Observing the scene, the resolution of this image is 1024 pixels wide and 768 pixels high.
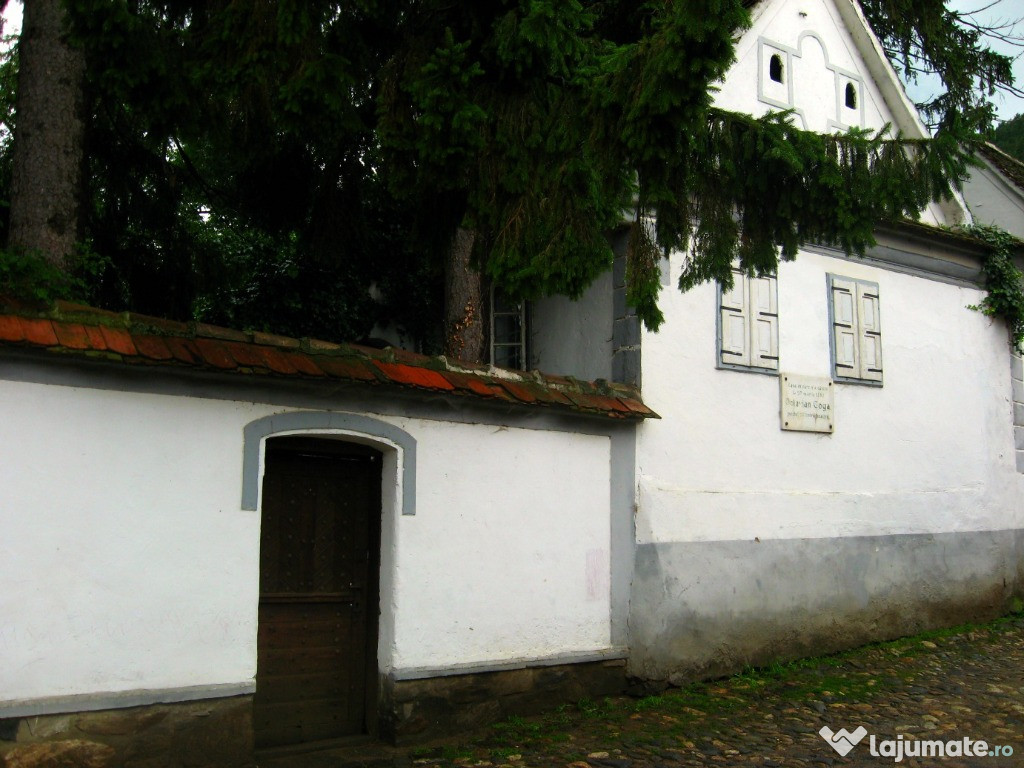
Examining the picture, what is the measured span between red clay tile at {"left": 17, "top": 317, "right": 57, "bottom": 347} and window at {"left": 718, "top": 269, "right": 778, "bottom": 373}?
18.8ft

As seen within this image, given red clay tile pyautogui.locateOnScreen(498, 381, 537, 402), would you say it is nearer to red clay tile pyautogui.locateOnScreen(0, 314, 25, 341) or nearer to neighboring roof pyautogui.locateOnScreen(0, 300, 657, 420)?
neighboring roof pyautogui.locateOnScreen(0, 300, 657, 420)

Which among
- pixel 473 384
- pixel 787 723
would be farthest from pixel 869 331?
pixel 473 384

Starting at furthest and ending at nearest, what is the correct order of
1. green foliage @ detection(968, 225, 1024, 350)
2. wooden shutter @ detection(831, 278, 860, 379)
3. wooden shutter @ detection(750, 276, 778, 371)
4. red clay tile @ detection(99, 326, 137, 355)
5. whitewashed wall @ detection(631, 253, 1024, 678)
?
green foliage @ detection(968, 225, 1024, 350)
wooden shutter @ detection(831, 278, 860, 379)
wooden shutter @ detection(750, 276, 778, 371)
whitewashed wall @ detection(631, 253, 1024, 678)
red clay tile @ detection(99, 326, 137, 355)

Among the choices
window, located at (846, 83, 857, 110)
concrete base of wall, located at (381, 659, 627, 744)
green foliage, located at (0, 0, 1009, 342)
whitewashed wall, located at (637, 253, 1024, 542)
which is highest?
window, located at (846, 83, 857, 110)

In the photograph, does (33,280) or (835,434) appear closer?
(33,280)

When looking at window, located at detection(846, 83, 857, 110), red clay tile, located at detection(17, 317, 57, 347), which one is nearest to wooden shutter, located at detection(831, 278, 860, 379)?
window, located at detection(846, 83, 857, 110)

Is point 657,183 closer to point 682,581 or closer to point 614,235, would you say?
→ point 614,235

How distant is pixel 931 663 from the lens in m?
8.96

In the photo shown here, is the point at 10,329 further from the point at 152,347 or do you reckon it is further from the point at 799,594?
the point at 799,594

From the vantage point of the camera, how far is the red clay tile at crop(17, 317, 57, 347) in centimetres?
488

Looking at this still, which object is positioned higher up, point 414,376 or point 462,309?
point 462,309

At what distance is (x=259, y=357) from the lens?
5.72 m

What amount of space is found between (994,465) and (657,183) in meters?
7.80

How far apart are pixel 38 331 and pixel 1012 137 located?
19.8m
